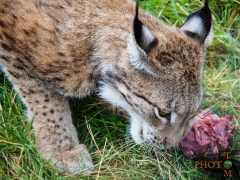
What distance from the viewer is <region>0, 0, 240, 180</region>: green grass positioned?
163 inches

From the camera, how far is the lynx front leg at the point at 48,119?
171 inches

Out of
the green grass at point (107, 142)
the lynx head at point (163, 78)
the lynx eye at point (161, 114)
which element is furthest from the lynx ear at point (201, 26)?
the green grass at point (107, 142)

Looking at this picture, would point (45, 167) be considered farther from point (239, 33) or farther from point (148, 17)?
point (239, 33)

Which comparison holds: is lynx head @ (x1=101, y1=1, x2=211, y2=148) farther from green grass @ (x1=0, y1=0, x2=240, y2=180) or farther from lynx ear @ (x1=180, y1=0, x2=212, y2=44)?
green grass @ (x1=0, y1=0, x2=240, y2=180)

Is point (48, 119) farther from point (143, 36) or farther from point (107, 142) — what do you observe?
point (143, 36)

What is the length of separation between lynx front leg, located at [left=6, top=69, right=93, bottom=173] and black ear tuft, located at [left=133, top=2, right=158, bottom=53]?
113cm

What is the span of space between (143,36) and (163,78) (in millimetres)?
404

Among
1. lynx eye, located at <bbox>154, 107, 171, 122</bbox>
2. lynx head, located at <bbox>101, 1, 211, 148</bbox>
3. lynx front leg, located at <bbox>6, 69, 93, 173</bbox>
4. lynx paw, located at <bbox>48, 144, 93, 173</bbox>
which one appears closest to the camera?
lynx head, located at <bbox>101, 1, 211, 148</bbox>

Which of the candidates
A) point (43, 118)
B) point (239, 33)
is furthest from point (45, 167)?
point (239, 33)

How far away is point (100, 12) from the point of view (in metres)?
4.25

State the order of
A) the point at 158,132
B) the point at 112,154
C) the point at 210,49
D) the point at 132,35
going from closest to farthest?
the point at 132,35 < the point at 158,132 < the point at 112,154 < the point at 210,49

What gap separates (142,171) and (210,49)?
2.17 metres

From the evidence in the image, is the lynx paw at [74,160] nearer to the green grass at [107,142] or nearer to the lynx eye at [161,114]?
the green grass at [107,142]

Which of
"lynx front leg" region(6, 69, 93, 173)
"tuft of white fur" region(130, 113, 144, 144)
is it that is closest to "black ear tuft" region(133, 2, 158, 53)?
"tuft of white fur" region(130, 113, 144, 144)
